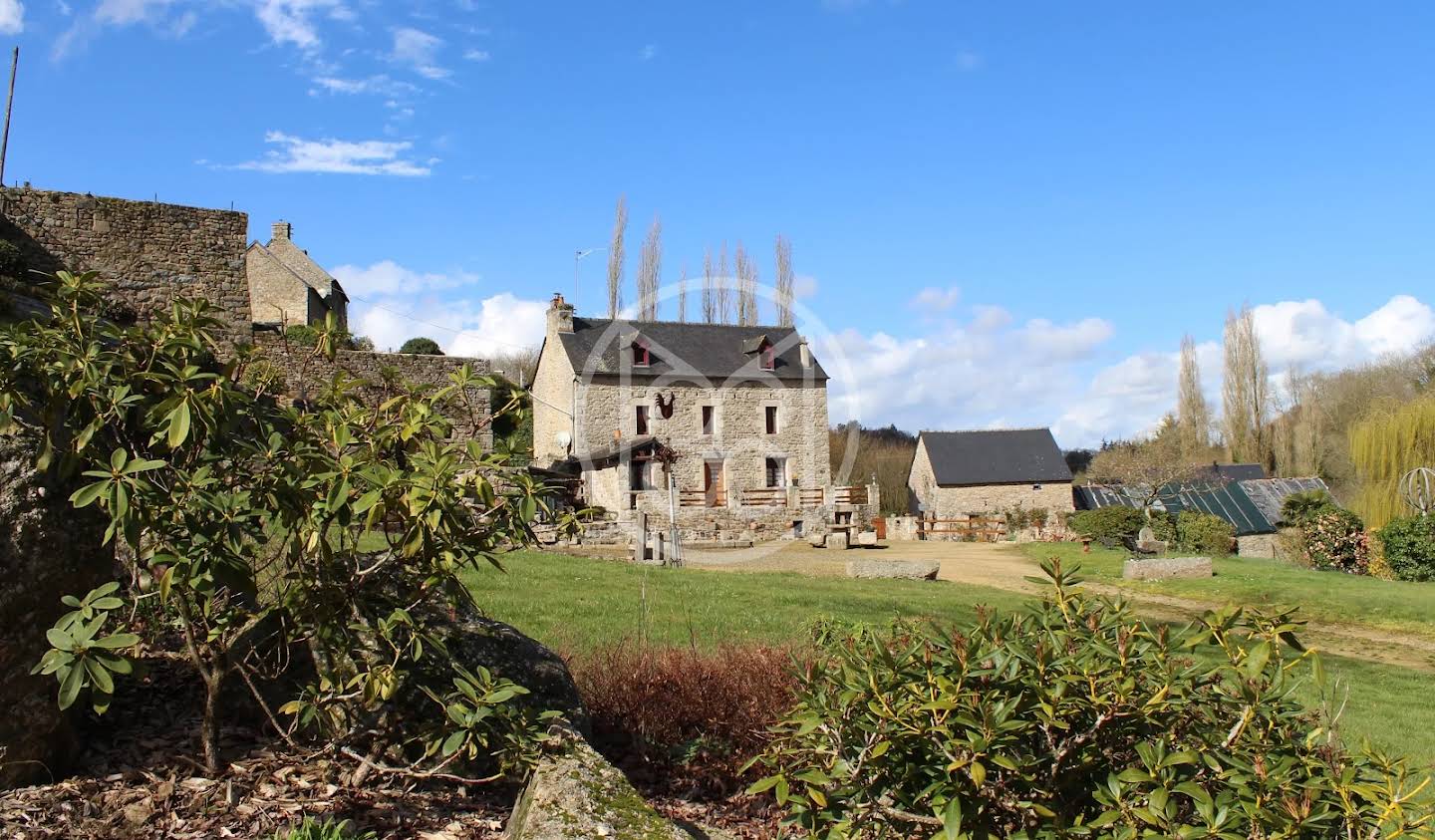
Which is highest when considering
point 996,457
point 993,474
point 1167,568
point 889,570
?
point 996,457

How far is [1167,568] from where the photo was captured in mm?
21672

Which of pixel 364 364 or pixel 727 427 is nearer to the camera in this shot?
pixel 364 364

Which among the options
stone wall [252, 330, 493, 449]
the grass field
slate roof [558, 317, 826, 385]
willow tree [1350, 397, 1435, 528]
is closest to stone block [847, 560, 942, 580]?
the grass field

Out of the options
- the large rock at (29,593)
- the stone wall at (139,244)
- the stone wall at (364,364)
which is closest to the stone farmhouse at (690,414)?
the stone wall at (364,364)

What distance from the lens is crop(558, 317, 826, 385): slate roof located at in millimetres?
38719

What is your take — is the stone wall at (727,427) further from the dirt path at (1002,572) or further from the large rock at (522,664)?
the large rock at (522,664)

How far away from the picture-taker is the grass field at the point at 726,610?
8164 millimetres

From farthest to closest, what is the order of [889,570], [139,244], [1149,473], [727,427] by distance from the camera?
[727,427] < [1149,473] < [889,570] < [139,244]

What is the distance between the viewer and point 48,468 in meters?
3.48

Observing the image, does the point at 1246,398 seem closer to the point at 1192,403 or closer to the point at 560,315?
the point at 1192,403

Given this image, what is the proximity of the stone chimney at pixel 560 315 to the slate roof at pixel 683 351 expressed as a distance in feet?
1.07

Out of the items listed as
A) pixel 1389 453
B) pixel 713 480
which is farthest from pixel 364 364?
pixel 1389 453

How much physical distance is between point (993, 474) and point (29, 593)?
142 feet

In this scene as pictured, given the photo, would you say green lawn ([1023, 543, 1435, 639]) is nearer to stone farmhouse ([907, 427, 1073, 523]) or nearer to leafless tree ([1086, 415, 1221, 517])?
leafless tree ([1086, 415, 1221, 517])
